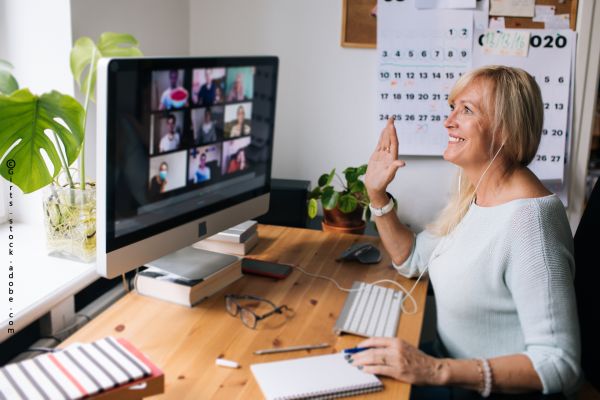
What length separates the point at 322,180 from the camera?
212 centimetres

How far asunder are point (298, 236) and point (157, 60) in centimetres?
89

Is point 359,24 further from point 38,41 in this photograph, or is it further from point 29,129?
point 29,129

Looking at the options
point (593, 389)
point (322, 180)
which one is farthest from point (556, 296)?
point (322, 180)

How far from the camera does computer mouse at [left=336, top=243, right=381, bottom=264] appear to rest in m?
1.77

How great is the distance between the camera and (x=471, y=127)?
1.42m

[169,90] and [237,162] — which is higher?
[169,90]

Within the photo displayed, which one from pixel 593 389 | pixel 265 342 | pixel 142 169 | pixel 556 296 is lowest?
pixel 593 389

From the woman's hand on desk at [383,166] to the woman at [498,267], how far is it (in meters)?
0.05

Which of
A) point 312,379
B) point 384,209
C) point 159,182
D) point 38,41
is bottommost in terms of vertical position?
point 312,379

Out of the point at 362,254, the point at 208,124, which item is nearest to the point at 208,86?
the point at 208,124

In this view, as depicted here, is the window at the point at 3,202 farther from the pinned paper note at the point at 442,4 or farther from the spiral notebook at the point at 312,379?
the pinned paper note at the point at 442,4

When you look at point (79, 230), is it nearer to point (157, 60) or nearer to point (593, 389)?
point (157, 60)

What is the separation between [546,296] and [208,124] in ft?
2.71

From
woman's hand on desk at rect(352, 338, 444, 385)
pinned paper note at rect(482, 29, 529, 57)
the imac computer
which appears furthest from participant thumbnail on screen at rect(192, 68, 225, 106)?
pinned paper note at rect(482, 29, 529, 57)
